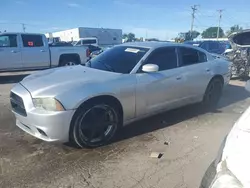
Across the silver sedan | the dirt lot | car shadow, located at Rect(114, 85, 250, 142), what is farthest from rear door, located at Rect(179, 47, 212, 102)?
the dirt lot

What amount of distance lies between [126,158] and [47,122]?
1.23m

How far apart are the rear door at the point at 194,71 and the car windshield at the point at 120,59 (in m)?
0.97

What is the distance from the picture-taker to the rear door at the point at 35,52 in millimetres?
11344

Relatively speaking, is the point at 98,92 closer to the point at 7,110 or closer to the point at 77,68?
the point at 77,68

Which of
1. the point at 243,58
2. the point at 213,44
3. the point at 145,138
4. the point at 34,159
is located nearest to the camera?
the point at 34,159

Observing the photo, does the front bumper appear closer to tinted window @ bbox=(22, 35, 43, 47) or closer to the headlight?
the headlight

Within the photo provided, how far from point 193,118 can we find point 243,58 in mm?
5829

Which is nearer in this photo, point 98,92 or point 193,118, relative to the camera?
point 98,92

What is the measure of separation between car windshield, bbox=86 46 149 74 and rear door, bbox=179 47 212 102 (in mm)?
971

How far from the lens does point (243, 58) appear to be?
33.3ft

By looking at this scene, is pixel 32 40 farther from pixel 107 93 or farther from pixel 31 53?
pixel 107 93

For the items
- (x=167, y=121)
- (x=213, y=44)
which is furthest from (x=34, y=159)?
(x=213, y=44)

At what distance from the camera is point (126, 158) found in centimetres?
384

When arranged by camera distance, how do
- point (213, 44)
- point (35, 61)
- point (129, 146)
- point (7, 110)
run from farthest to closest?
1. point (213, 44)
2. point (35, 61)
3. point (7, 110)
4. point (129, 146)
